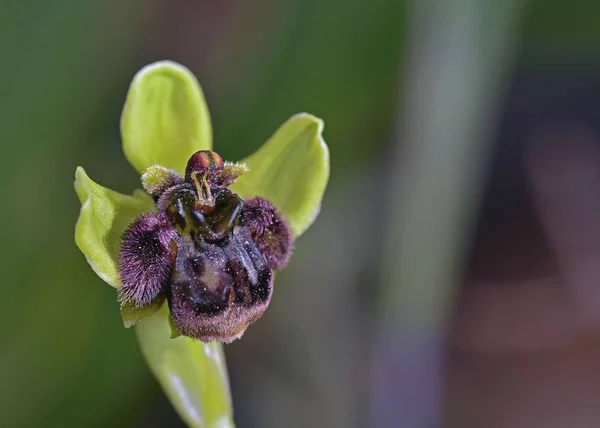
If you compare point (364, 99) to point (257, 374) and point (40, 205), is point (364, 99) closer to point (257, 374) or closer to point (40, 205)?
point (257, 374)

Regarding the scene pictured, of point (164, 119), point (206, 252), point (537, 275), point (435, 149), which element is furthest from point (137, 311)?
point (537, 275)

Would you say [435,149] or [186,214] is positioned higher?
[186,214]

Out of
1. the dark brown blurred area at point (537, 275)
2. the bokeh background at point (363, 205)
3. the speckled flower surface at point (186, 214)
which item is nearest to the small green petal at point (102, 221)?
the speckled flower surface at point (186, 214)

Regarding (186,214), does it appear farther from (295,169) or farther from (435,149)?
(435,149)

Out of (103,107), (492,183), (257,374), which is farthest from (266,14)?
(492,183)

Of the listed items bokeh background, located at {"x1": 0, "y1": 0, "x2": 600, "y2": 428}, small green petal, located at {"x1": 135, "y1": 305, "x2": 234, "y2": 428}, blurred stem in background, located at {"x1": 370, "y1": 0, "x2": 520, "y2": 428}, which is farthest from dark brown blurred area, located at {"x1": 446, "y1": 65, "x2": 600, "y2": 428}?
small green petal, located at {"x1": 135, "y1": 305, "x2": 234, "y2": 428}

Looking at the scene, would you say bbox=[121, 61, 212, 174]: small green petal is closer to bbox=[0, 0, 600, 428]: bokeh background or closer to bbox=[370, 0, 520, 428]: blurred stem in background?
bbox=[0, 0, 600, 428]: bokeh background

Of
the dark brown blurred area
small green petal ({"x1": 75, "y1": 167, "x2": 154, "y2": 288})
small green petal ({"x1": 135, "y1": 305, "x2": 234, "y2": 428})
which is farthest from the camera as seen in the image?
the dark brown blurred area
